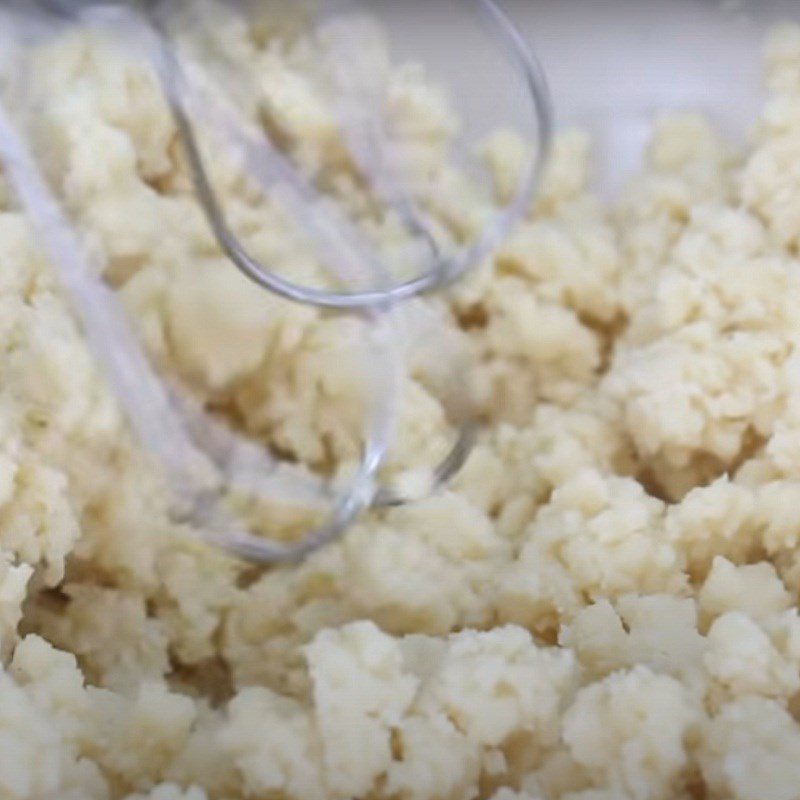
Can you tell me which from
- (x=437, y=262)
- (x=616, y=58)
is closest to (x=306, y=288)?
(x=437, y=262)

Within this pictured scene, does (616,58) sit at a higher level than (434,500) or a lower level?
higher

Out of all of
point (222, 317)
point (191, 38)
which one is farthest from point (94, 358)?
point (191, 38)

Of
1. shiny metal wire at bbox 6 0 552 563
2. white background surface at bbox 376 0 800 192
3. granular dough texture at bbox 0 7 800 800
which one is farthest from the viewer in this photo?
white background surface at bbox 376 0 800 192

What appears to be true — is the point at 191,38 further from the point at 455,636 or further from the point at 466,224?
the point at 455,636

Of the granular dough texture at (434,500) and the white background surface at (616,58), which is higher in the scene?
the white background surface at (616,58)

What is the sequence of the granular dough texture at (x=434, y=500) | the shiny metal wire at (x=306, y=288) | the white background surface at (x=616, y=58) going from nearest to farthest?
the granular dough texture at (x=434, y=500) → the shiny metal wire at (x=306, y=288) → the white background surface at (x=616, y=58)

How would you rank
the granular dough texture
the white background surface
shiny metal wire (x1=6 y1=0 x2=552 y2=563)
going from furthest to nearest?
the white background surface, shiny metal wire (x1=6 y1=0 x2=552 y2=563), the granular dough texture

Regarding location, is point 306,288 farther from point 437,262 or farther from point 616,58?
point 616,58

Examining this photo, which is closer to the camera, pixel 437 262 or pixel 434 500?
pixel 434 500
